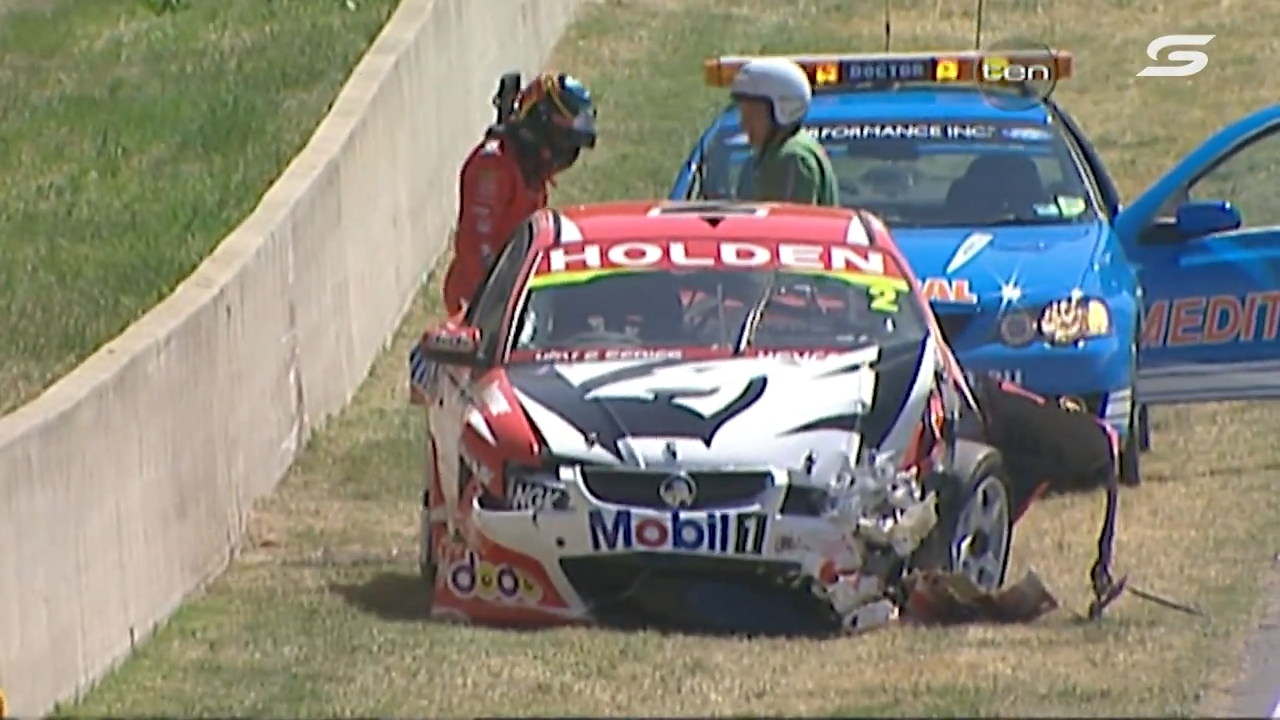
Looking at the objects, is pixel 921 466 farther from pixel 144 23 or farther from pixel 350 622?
pixel 144 23

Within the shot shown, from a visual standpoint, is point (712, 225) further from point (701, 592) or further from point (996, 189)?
point (996, 189)

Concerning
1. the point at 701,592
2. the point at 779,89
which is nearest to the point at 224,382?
the point at 779,89

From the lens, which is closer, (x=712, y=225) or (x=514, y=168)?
(x=712, y=225)

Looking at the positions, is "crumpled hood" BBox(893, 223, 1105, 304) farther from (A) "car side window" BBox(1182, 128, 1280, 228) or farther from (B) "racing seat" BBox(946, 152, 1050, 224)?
(A) "car side window" BBox(1182, 128, 1280, 228)

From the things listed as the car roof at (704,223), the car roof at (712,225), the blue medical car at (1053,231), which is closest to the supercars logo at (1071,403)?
the blue medical car at (1053,231)

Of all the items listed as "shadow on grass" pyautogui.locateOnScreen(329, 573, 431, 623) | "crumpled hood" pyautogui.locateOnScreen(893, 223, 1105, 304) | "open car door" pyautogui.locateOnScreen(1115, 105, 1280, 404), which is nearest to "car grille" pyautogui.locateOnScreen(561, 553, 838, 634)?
"shadow on grass" pyautogui.locateOnScreen(329, 573, 431, 623)

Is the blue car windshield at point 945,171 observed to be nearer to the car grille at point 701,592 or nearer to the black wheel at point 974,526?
the black wheel at point 974,526

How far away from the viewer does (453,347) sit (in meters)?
11.3

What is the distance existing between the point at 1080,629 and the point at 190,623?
10.7ft

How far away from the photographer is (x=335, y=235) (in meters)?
16.8

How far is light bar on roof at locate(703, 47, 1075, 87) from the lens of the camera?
49.9 ft

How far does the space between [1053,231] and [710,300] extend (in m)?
3.00

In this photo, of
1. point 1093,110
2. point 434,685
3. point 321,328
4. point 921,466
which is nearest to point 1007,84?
point 321,328

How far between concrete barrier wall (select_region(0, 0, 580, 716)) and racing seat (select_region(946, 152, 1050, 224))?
3.17 meters
